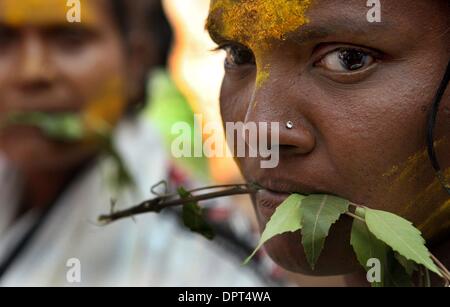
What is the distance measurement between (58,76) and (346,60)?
91.1 inches

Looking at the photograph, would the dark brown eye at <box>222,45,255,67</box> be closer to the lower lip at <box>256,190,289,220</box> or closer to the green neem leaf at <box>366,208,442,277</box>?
the lower lip at <box>256,190,289,220</box>

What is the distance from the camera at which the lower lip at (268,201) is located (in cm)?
158

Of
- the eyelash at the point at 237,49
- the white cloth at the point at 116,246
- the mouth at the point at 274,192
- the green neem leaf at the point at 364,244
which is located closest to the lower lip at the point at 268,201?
the mouth at the point at 274,192

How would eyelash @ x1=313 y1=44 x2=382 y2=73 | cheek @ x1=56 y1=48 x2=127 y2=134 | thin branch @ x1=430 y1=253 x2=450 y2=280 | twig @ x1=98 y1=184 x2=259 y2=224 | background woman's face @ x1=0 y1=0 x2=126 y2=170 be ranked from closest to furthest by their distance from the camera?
thin branch @ x1=430 y1=253 x2=450 y2=280, eyelash @ x1=313 y1=44 x2=382 y2=73, twig @ x1=98 y1=184 x2=259 y2=224, background woman's face @ x1=0 y1=0 x2=126 y2=170, cheek @ x1=56 y1=48 x2=127 y2=134

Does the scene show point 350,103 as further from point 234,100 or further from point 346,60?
point 234,100

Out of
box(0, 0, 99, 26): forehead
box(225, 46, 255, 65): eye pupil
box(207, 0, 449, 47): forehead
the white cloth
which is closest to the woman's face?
box(207, 0, 449, 47): forehead

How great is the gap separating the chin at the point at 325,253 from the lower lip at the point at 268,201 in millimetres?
44

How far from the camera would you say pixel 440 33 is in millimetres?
1509

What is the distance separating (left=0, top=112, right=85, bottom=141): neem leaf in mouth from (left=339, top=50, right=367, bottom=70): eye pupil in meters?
2.31

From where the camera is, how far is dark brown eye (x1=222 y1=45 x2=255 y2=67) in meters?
1.71

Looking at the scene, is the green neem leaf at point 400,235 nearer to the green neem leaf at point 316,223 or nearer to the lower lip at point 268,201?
the green neem leaf at point 316,223
